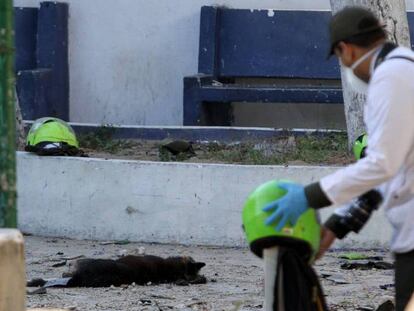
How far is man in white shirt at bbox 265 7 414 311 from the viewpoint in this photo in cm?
426

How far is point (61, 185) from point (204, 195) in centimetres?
134

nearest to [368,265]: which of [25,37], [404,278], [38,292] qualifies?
[38,292]

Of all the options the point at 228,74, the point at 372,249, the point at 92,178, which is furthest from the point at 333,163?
the point at 228,74

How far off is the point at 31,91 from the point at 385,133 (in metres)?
10.1

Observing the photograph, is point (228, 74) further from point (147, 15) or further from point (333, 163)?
point (333, 163)

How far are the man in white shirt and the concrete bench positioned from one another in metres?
8.96

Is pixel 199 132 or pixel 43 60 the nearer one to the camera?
pixel 199 132

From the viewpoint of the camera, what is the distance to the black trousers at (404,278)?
4598 millimetres

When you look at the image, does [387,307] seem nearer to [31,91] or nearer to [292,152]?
[292,152]

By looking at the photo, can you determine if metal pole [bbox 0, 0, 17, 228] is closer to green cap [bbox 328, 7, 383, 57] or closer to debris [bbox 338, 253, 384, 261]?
green cap [bbox 328, 7, 383, 57]

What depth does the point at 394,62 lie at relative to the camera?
435cm

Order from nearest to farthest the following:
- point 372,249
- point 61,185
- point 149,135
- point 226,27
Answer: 1. point 372,249
2. point 61,185
3. point 149,135
4. point 226,27

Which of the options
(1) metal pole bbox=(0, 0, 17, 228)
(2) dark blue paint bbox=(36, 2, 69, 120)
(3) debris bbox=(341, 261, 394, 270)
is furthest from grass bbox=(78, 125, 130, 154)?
(1) metal pole bbox=(0, 0, 17, 228)

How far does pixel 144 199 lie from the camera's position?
10.3 m
